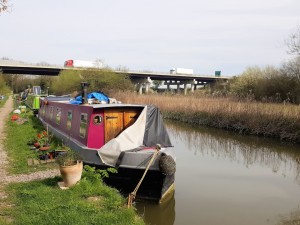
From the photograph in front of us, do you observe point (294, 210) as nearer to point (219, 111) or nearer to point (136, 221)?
point (136, 221)

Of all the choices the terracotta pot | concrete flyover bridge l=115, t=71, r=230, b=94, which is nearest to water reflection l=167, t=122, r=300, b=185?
the terracotta pot

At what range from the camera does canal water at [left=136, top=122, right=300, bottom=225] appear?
6.20 m

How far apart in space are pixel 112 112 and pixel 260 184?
4325mm

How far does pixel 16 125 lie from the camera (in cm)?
1459

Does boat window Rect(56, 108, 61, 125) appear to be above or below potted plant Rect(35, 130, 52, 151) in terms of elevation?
above

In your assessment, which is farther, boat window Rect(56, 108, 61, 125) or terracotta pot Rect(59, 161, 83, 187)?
boat window Rect(56, 108, 61, 125)

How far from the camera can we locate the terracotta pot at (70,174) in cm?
533

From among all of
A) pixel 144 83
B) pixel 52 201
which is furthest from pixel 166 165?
pixel 144 83

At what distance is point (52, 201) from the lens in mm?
4836

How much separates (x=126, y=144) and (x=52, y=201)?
7.99 feet

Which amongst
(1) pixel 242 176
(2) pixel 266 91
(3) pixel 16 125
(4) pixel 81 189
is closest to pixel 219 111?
(2) pixel 266 91

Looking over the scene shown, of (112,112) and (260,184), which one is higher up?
(112,112)

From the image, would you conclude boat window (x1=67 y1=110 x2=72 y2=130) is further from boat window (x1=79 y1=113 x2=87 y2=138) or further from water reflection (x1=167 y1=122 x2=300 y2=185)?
water reflection (x1=167 y1=122 x2=300 y2=185)

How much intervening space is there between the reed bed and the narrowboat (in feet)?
27.9
